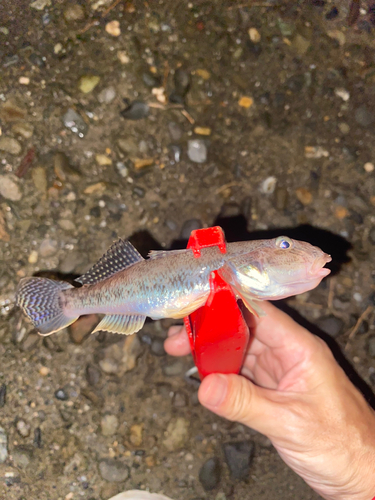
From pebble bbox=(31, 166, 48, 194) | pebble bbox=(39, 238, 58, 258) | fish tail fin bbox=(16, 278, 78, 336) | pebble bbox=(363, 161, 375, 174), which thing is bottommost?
pebble bbox=(39, 238, 58, 258)

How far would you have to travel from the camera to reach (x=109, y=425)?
4.08m

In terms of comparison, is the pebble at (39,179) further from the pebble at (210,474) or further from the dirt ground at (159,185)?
the pebble at (210,474)

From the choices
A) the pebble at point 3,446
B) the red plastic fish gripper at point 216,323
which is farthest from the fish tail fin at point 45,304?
the pebble at point 3,446

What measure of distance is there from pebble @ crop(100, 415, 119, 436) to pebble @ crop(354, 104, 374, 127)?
4.70 metres

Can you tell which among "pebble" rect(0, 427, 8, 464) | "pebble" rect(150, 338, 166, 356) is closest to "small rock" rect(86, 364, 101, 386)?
"pebble" rect(150, 338, 166, 356)

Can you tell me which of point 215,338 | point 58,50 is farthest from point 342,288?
point 58,50

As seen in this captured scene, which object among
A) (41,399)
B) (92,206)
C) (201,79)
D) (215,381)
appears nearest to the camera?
(215,381)

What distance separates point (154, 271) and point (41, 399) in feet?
7.39

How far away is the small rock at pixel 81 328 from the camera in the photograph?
4160 millimetres

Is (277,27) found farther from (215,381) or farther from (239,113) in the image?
(215,381)

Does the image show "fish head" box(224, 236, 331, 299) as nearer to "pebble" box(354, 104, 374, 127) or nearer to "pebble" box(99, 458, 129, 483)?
"pebble" box(99, 458, 129, 483)

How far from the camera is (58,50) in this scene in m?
4.38

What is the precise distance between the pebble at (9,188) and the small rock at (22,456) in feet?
8.87

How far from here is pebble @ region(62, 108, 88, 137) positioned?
171 inches
